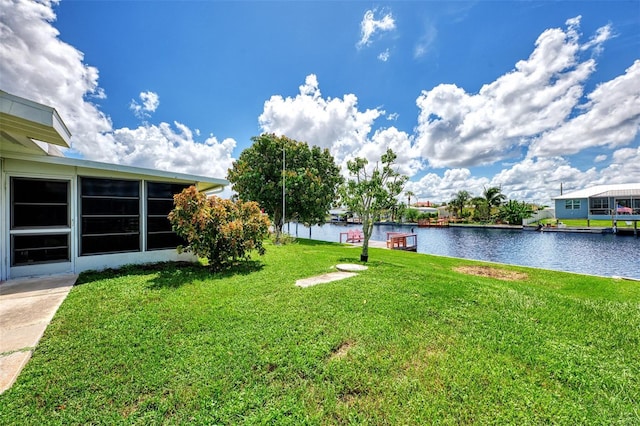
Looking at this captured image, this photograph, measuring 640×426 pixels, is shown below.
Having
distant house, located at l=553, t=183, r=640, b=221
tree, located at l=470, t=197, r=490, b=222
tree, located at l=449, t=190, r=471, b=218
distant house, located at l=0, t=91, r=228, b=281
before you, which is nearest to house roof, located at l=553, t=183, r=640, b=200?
distant house, located at l=553, t=183, r=640, b=221

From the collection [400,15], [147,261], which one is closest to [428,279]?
[147,261]

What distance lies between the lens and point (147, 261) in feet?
25.9

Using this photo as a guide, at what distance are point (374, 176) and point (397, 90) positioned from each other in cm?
920

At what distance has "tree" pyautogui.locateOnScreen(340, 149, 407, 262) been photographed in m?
9.32

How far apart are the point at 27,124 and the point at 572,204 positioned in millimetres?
58841

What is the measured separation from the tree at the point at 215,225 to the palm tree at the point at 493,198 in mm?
48797

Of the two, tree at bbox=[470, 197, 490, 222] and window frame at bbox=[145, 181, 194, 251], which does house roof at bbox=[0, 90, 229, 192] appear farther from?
tree at bbox=[470, 197, 490, 222]

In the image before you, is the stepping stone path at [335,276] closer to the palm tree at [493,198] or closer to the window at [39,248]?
the window at [39,248]

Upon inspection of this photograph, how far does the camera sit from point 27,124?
14.0 ft

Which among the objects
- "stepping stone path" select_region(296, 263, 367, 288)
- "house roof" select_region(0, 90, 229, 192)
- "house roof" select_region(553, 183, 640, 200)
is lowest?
"stepping stone path" select_region(296, 263, 367, 288)

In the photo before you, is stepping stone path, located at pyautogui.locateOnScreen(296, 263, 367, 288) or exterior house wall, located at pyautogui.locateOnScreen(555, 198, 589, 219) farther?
exterior house wall, located at pyautogui.locateOnScreen(555, 198, 589, 219)

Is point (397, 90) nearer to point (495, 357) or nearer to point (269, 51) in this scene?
point (269, 51)

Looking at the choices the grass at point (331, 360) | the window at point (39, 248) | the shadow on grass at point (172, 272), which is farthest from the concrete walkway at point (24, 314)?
the window at point (39, 248)

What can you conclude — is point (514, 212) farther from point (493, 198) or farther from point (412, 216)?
point (412, 216)
